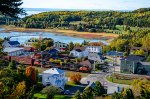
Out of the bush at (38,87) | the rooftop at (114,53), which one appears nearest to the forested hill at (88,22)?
the rooftop at (114,53)

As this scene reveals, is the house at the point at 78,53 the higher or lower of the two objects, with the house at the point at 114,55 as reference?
higher

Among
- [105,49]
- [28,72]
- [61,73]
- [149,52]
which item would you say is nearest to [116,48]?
[105,49]

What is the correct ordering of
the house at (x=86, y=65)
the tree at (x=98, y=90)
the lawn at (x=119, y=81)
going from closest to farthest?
the tree at (x=98, y=90), the lawn at (x=119, y=81), the house at (x=86, y=65)

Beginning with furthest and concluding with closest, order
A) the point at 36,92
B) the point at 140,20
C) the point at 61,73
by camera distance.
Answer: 1. the point at 140,20
2. the point at 61,73
3. the point at 36,92

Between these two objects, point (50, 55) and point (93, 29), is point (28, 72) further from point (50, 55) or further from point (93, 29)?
point (93, 29)

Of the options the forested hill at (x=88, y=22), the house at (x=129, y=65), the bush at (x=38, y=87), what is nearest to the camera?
the bush at (x=38, y=87)

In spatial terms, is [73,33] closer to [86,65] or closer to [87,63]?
[87,63]

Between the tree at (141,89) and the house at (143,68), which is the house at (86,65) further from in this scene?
the tree at (141,89)

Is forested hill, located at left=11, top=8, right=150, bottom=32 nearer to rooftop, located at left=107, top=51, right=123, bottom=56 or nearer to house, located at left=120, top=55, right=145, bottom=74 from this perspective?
rooftop, located at left=107, top=51, right=123, bottom=56

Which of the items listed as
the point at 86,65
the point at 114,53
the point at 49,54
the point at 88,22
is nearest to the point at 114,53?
the point at 114,53

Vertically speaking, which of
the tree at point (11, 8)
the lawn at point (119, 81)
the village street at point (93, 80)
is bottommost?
the lawn at point (119, 81)
